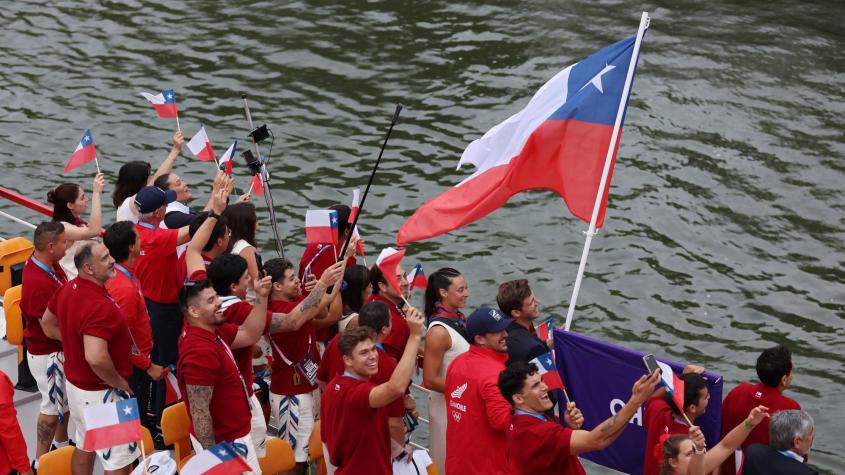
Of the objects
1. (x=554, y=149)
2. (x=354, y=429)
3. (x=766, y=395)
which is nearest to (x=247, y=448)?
(x=354, y=429)

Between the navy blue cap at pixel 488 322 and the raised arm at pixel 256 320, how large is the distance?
5.10 ft

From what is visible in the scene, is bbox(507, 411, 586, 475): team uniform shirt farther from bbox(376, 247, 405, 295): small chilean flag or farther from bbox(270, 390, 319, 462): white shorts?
bbox(270, 390, 319, 462): white shorts

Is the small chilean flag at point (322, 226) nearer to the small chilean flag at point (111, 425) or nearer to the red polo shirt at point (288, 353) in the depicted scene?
the red polo shirt at point (288, 353)

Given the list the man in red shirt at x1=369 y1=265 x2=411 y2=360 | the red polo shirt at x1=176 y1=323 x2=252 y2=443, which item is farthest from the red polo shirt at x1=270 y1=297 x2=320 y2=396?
the red polo shirt at x1=176 y1=323 x2=252 y2=443

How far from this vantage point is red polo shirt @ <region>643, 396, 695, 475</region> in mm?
8852

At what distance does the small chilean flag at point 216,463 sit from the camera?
8.16 meters

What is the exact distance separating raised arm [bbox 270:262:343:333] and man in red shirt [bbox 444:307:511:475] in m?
1.21

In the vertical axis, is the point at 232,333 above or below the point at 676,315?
above

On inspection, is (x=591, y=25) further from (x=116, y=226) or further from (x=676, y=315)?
(x=116, y=226)

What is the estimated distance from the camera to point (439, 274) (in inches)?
392

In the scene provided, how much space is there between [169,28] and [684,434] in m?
19.5

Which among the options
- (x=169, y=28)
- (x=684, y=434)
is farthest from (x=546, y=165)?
(x=169, y=28)

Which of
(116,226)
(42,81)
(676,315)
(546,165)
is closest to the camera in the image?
(116,226)

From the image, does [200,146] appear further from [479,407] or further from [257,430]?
[479,407]
